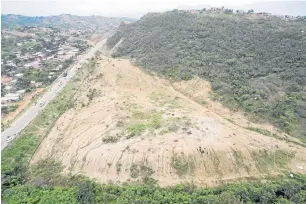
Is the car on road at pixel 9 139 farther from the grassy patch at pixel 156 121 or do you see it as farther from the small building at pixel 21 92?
the small building at pixel 21 92

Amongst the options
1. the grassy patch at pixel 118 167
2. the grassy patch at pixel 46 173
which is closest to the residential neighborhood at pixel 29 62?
the grassy patch at pixel 46 173

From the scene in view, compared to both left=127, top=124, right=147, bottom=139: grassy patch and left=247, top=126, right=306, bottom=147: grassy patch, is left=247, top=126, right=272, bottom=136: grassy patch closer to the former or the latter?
left=247, top=126, right=306, bottom=147: grassy patch

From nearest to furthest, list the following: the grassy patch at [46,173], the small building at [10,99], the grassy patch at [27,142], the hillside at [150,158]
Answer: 1. the hillside at [150,158]
2. the grassy patch at [46,173]
3. the grassy patch at [27,142]
4. the small building at [10,99]

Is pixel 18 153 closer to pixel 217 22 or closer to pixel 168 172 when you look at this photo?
pixel 168 172

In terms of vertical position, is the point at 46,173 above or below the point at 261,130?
below

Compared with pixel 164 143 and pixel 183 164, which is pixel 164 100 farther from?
pixel 183 164

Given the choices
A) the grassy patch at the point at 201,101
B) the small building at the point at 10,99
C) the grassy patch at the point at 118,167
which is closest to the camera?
the grassy patch at the point at 118,167

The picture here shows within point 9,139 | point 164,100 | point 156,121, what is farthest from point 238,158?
point 9,139
